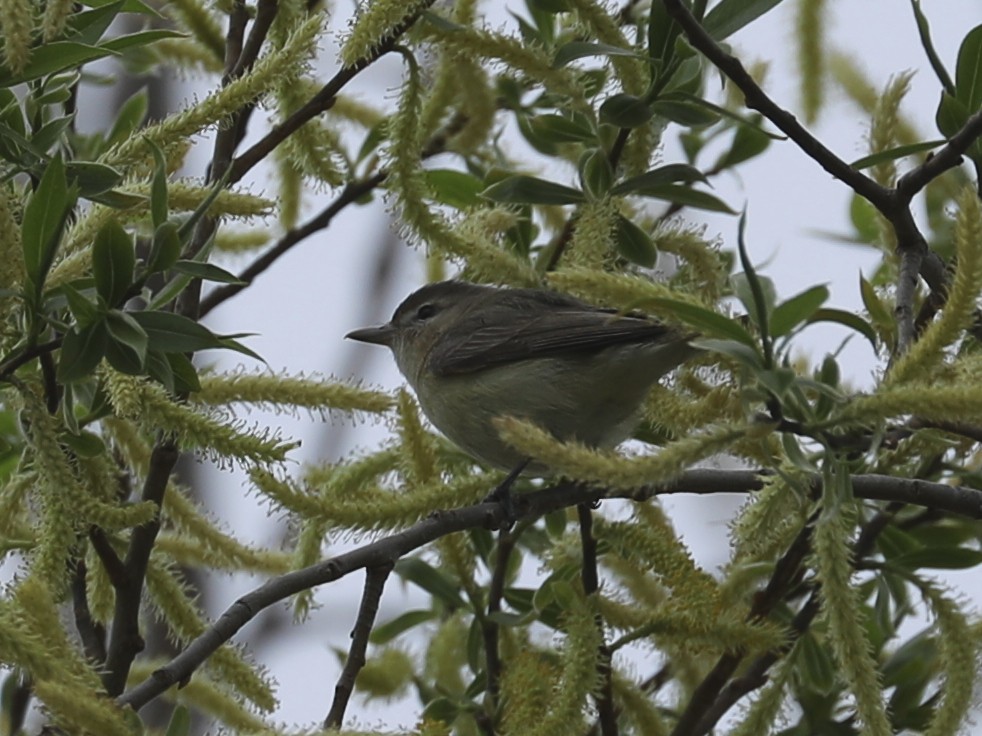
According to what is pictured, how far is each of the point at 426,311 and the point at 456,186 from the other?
1.48 m

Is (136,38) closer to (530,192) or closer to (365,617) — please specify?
(530,192)

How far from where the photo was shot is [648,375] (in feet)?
11.9

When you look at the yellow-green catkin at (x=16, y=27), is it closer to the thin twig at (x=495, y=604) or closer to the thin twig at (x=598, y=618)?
the thin twig at (x=598, y=618)

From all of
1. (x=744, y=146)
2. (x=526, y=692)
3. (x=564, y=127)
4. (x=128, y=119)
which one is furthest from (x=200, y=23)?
(x=526, y=692)

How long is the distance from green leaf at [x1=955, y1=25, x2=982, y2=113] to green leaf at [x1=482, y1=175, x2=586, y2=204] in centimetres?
74

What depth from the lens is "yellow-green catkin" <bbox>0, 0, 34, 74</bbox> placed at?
194cm

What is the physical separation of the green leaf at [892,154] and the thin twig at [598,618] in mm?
841

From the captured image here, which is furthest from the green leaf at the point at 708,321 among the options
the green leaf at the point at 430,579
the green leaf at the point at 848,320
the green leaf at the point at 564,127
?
the green leaf at the point at 430,579

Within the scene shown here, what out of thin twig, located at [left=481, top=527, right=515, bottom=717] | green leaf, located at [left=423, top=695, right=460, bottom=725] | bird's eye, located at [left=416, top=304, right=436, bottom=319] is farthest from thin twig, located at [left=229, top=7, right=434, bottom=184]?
bird's eye, located at [left=416, top=304, right=436, bottom=319]

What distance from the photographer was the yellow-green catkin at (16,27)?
194cm

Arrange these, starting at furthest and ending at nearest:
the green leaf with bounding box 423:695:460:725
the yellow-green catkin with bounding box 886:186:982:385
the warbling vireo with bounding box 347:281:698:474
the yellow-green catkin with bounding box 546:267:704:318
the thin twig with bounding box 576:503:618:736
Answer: the warbling vireo with bounding box 347:281:698:474
the green leaf with bounding box 423:695:460:725
the thin twig with bounding box 576:503:618:736
the yellow-green catkin with bounding box 546:267:704:318
the yellow-green catkin with bounding box 886:186:982:385

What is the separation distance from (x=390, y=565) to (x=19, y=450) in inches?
31.6

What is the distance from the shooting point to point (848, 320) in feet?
8.25

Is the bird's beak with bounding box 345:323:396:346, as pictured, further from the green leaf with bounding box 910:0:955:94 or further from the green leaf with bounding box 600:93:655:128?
the green leaf with bounding box 910:0:955:94
